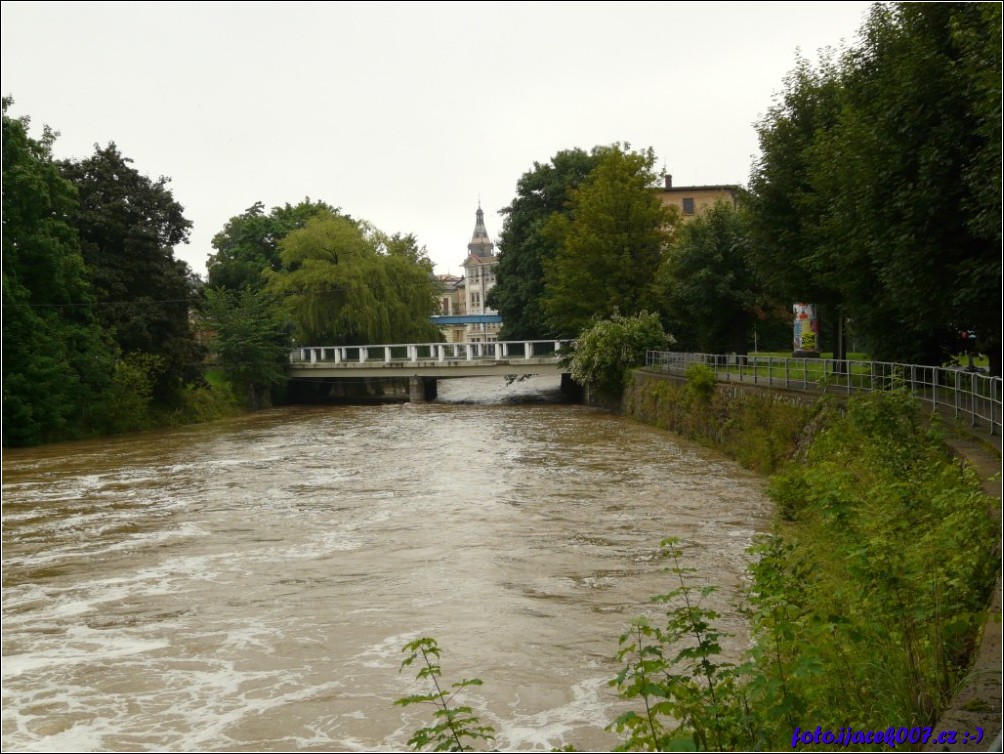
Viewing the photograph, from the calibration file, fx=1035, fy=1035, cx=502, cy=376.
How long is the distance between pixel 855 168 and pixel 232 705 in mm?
15638

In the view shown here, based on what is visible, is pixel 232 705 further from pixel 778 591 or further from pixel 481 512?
pixel 481 512

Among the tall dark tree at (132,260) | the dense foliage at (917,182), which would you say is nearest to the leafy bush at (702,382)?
the dense foliage at (917,182)

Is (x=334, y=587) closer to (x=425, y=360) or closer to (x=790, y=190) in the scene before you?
(x=790, y=190)

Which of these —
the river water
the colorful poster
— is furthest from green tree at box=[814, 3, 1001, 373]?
the colorful poster

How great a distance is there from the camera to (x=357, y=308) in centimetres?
5938

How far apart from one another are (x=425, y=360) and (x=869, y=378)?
1395 inches

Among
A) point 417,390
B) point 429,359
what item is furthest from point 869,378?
point 417,390

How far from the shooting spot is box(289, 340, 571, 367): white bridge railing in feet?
176

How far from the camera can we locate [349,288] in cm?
5919

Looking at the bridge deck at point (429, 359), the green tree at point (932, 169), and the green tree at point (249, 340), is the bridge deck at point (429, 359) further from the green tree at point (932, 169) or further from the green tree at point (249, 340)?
the green tree at point (932, 169)

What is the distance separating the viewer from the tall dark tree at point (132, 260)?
42.4m

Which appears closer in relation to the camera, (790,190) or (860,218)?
(860,218)

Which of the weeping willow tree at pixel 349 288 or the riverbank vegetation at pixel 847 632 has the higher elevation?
the weeping willow tree at pixel 349 288

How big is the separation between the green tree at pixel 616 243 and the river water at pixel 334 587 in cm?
2125
